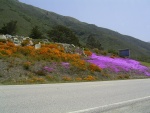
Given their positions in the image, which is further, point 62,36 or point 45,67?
point 62,36

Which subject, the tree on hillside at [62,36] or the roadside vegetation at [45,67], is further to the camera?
the tree on hillside at [62,36]

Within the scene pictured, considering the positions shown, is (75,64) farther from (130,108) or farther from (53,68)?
(130,108)

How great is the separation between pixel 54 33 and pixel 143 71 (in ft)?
131

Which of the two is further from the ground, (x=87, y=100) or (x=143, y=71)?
(x=87, y=100)

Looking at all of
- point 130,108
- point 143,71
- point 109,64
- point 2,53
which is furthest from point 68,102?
point 143,71

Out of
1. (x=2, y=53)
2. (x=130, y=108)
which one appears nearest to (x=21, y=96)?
(x=130, y=108)

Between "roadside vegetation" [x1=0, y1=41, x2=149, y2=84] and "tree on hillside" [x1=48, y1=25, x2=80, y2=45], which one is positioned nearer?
"roadside vegetation" [x1=0, y1=41, x2=149, y2=84]

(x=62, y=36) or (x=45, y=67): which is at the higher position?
(x=62, y=36)

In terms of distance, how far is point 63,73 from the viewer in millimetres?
22875

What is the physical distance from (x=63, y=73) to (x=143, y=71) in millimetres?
12316

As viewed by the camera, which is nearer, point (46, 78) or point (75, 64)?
point (46, 78)

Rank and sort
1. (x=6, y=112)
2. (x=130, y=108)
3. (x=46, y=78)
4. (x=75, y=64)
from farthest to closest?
1. (x=75, y=64)
2. (x=46, y=78)
3. (x=130, y=108)
4. (x=6, y=112)

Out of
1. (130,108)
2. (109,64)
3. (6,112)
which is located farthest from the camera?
(109,64)

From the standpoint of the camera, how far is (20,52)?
2519 centimetres
